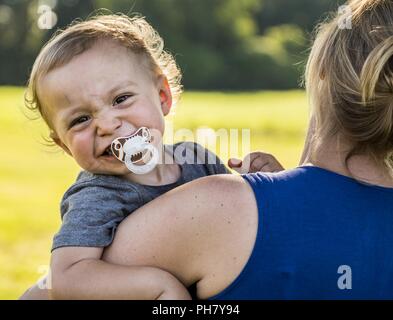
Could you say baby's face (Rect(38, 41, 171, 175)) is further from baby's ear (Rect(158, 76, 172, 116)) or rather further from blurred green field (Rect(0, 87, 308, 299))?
blurred green field (Rect(0, 87, 308, 299))

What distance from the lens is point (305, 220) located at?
6.29 feet

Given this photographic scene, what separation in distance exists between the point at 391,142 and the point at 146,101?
2.14 feet

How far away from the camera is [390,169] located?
2090 mm

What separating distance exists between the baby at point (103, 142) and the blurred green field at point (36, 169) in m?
0.42

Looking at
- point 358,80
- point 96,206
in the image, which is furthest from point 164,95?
point 358,80

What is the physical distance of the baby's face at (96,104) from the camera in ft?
7.36

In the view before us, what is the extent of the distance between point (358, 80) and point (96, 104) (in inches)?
26.0

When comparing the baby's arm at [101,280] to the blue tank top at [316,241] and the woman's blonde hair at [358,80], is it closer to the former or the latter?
the blue tank top at [316,241]

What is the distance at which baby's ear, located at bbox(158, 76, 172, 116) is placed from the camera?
8.43 feet

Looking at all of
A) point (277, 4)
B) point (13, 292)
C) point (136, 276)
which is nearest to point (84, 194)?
point (136, 276)

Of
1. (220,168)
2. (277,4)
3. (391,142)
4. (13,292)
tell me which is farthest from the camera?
(277,4)

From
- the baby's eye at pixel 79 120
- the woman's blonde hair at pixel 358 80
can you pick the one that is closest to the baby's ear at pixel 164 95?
the baby's eye at pixel 79 120

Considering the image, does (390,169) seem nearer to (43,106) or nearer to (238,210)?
(238,210)

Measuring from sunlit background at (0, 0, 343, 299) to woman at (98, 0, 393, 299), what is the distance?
94 cm
